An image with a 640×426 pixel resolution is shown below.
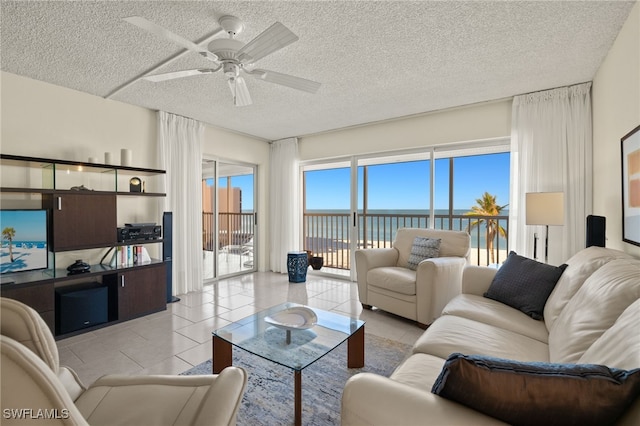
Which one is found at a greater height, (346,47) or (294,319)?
(346,47)

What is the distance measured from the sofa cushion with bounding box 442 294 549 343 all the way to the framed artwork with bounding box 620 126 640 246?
791mm

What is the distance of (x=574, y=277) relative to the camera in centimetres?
168

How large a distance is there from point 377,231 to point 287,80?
3618mm

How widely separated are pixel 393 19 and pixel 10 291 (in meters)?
3.58

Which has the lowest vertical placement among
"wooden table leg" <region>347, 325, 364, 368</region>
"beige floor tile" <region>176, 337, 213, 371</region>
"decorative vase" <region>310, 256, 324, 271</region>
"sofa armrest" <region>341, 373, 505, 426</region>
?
"beige floor tile" <region>176, 337, 213, 371</region>

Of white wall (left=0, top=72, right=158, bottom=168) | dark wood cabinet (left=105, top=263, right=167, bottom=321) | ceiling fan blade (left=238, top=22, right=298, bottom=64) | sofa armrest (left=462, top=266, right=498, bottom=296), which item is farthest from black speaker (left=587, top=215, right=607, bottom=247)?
white wall (left=0, top=72, right=158, bottom=168)

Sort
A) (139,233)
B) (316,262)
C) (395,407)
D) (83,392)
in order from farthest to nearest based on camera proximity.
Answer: (316,262) < (139,233) < (83,392) < (395,407)

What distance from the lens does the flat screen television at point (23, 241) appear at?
8.20 ft

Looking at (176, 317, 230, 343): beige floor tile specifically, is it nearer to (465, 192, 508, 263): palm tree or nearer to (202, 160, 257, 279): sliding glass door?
(202, 160, 257, 279): sliding glass door

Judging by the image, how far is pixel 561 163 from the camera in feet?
10.1

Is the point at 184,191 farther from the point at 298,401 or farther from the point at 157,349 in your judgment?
the point at 298,401

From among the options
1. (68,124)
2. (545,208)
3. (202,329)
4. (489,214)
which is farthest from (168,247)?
(489,214)

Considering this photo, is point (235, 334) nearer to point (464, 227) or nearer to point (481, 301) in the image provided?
point (481, 301)

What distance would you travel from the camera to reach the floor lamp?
264 centimetres
